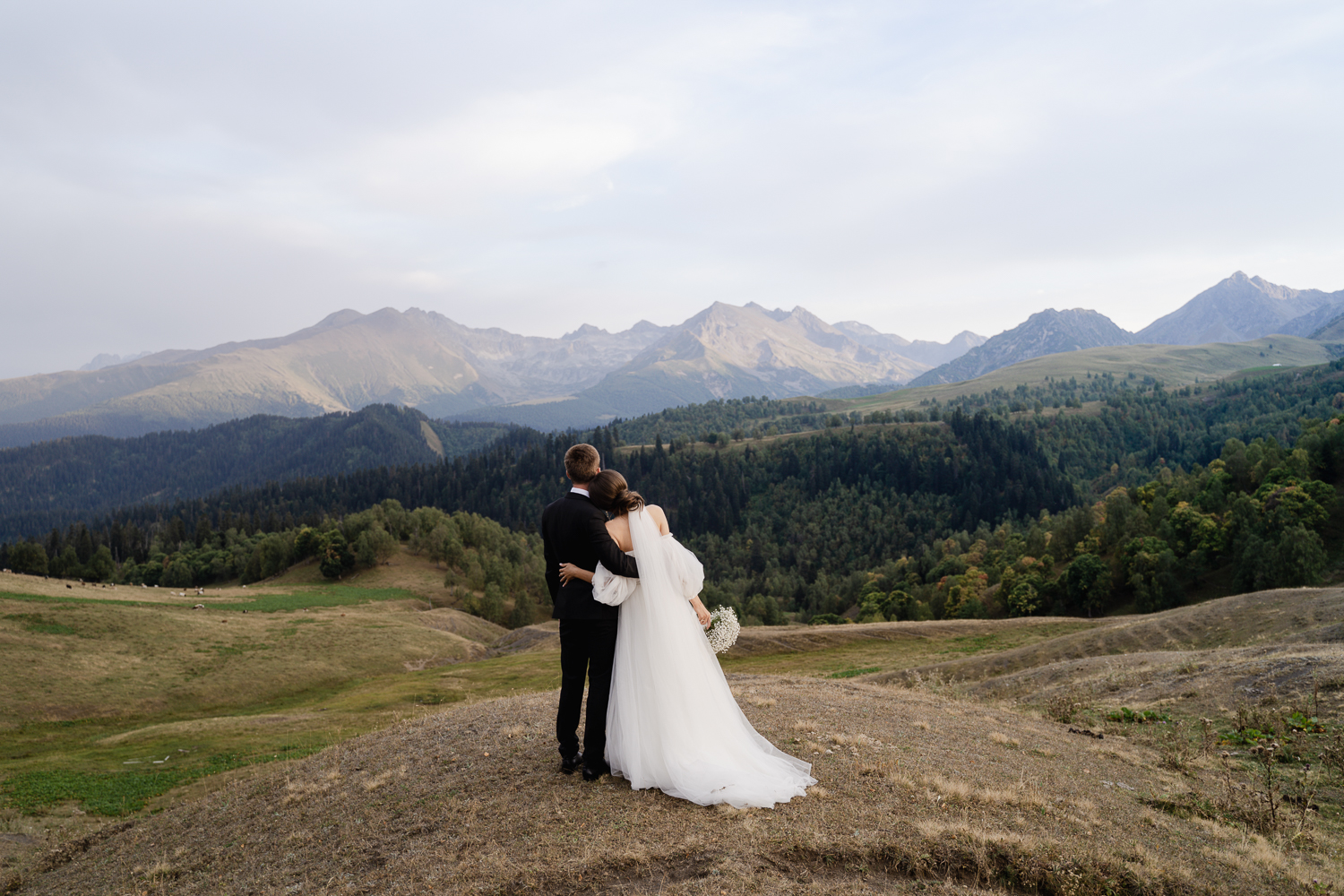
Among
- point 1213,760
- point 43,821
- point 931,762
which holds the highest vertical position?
point 931,762

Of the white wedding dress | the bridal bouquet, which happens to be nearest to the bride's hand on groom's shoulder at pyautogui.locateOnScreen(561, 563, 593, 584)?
the white wedding dress

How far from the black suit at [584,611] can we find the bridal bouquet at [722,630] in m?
2.05

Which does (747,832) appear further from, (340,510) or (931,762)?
(340,510)

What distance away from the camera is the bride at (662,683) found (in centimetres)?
915

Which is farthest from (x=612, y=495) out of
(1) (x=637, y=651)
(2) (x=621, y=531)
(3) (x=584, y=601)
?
(1) (x=637, y=651)

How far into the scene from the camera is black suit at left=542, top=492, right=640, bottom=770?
9109 millimetres

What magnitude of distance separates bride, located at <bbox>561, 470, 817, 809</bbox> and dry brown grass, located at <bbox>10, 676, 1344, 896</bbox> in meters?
0.44

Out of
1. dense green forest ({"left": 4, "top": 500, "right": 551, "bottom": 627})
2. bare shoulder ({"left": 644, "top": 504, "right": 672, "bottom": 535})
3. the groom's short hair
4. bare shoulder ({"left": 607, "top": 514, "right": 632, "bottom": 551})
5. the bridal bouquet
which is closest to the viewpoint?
the groom's short hair

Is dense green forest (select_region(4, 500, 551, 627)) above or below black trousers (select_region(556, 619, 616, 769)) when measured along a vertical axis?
below

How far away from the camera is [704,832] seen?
315 inches

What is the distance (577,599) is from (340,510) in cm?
21448

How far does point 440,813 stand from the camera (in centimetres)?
943

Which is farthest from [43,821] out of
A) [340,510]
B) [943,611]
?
[340,510]

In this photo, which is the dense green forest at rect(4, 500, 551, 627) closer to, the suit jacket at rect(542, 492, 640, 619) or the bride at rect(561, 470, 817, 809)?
the bride at rect(561, 470, 817, 809)
